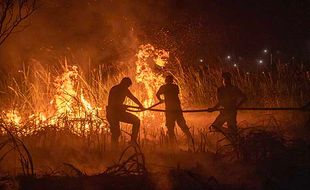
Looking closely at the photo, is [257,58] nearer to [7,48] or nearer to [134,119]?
[7,48]

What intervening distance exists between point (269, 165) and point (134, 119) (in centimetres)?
405

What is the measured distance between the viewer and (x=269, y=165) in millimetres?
6812

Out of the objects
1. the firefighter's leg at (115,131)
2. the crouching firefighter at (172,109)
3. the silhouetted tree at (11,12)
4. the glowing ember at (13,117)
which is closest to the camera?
the silhouetted tree at (11,12)

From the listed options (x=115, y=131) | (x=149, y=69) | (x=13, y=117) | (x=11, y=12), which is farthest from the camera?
(x=149, y=69)

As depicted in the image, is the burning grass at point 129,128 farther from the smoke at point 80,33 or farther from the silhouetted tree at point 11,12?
the silhouetted tree at point 11,12

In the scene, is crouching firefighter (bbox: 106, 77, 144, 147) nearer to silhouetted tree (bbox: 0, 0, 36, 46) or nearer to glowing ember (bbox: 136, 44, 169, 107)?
silhouetted tree (bbox: 0, 0, 36, 46)

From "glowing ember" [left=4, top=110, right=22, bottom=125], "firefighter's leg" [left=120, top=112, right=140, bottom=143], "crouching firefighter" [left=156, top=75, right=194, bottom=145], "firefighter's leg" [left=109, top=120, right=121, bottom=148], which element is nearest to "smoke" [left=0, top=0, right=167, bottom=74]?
"glowing ember" [left=4, top=110, right=22, bottom=125]

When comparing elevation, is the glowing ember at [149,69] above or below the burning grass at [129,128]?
above

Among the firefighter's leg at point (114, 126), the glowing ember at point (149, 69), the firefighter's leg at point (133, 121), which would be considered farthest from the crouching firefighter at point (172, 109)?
the glowing ember at point (149, 69)

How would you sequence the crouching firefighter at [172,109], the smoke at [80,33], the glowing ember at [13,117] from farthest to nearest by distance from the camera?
the smoke at [80,33] → the glowing ember at [13,117] → the crouching firefighter at [172,109]

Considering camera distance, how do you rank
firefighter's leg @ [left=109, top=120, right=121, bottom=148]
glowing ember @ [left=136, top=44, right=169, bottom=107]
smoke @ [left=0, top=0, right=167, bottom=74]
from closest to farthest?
1. firefighter's leg @ [left=109, top=120, right=121, bottom=148]
2. glowing ember @ [left=136, top=44, right=169, bottom=107]
3. smoke @ [left=0, top=0, right=167, bottom=74]

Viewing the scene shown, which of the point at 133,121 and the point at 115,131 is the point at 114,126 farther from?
the point at 133,121

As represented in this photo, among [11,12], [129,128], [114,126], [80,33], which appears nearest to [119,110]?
[114,126]

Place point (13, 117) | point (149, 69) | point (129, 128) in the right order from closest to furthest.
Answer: point (129, 128)
point (13, 117)
point (149, 69)
